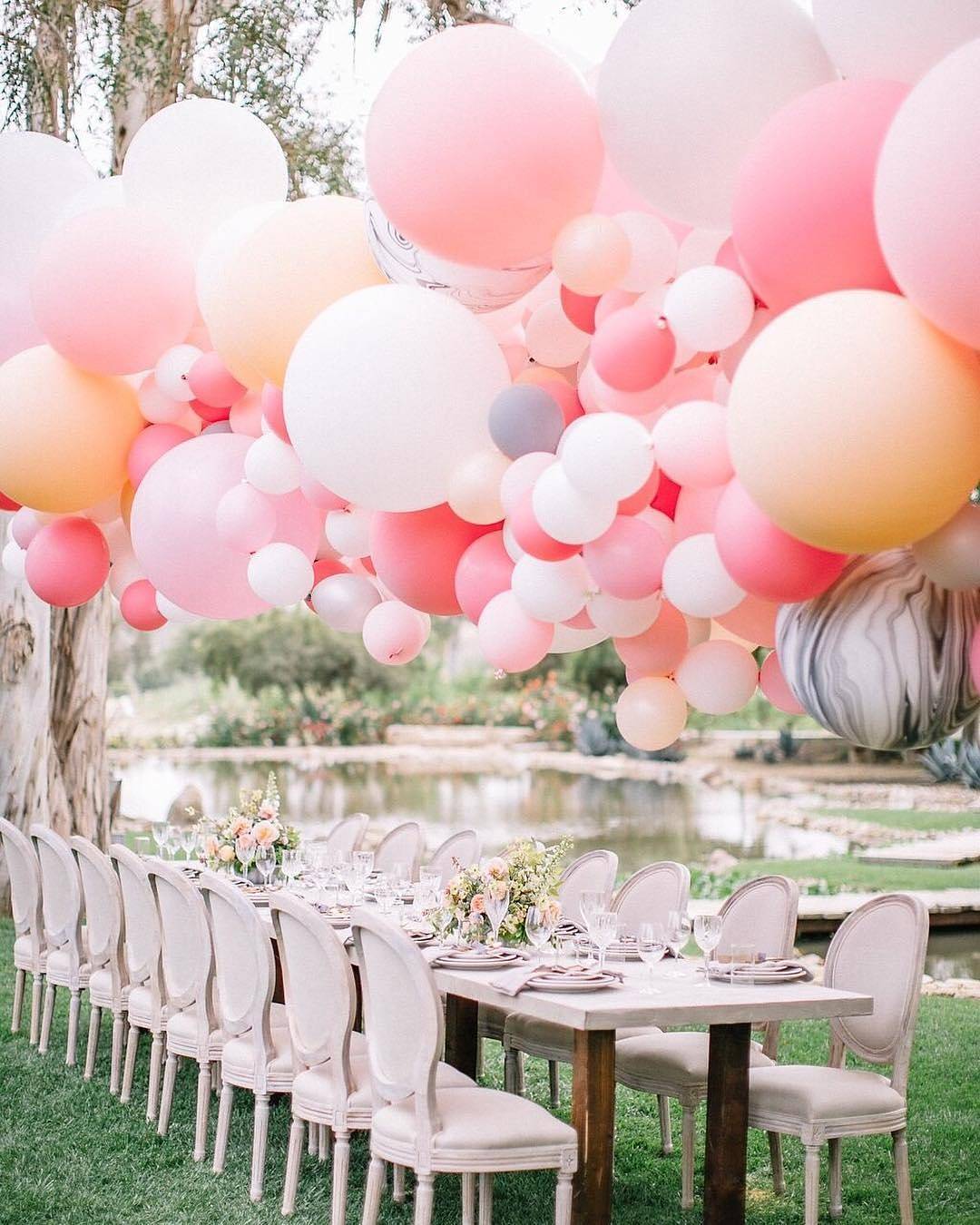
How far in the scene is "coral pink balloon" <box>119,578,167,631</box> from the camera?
13.7 feet

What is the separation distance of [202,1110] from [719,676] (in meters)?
2.50

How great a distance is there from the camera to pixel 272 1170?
4508 millimetres

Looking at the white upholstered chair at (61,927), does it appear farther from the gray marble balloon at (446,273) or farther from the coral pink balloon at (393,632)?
the gray marble balloon at (446,273)

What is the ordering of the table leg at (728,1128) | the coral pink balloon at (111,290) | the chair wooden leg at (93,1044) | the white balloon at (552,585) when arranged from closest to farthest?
the white balloon at (552,585), the coral pink balloon at (111,290), the table leg at (728,1128), the chair wooden leg at (93,1044)

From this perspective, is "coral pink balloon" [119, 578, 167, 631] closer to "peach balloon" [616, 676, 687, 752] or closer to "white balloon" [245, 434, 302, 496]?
"white balloon" [245, 434, 302, 496]

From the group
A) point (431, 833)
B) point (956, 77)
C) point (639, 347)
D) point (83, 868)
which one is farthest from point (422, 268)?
point (431, 833)

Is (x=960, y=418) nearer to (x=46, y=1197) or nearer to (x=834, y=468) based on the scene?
(x=834, y=468)

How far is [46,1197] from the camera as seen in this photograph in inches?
167

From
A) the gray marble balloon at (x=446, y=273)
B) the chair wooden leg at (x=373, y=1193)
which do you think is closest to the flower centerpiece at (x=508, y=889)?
the chair wooden leg at (x=373, y=1193)

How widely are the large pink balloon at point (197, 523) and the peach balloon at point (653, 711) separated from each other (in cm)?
96

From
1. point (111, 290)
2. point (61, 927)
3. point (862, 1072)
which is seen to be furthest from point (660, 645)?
point (61, 927)

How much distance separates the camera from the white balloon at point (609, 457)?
2375 millimetres

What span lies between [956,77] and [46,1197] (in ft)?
12.7

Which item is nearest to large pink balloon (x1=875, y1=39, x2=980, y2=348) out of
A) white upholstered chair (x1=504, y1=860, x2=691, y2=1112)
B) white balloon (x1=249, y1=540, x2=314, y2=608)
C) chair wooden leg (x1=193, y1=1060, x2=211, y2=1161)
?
white balloon (x1=249, y1=540, x2=314, y2=608)
